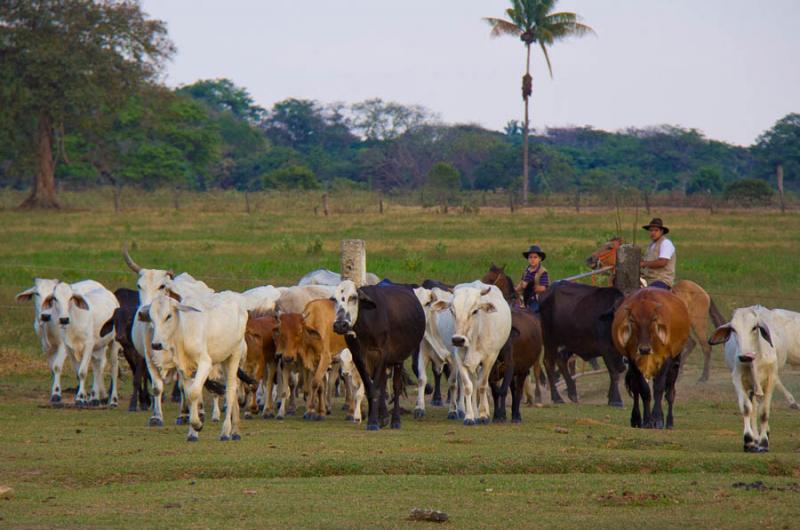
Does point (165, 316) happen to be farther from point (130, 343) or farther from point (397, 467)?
point (130, 343)

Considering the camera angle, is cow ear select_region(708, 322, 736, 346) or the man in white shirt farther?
the man in white shirt

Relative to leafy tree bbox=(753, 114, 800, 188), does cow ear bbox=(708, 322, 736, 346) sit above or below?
below

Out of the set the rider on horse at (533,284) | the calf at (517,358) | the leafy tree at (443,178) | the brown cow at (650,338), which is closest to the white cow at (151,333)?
the calf at (517,358)

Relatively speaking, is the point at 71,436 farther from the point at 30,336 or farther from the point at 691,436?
the point at 30,336

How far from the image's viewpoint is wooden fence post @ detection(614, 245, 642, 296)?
56.2ft

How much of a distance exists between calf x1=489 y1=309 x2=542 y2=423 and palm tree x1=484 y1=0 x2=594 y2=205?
4519cm

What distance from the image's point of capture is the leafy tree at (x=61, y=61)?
169 feet

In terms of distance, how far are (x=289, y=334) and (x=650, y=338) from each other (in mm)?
4258

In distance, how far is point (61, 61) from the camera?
51.2 m

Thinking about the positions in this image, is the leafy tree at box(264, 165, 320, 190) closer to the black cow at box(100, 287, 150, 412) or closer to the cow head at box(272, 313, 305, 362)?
the black cow at box(100, 287, 150, 412)

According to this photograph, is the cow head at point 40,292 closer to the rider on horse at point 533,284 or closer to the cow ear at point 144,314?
the cow ear at point 144,314

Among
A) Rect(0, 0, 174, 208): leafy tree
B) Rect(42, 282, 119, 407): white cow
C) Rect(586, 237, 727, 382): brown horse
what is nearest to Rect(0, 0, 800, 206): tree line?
Rect(0, 0, 174, 208): leafy tree

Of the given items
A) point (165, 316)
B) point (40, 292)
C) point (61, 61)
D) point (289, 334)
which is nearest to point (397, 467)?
point (165, 316)

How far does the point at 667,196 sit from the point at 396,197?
1159 cm
